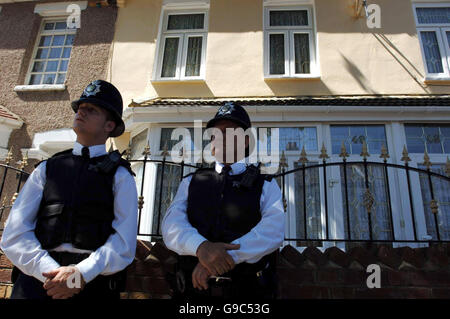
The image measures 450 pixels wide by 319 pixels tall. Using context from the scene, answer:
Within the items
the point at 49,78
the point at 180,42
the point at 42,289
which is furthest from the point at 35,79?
the point at 42,289

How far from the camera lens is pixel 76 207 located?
1.87m

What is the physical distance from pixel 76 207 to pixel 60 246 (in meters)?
0.23

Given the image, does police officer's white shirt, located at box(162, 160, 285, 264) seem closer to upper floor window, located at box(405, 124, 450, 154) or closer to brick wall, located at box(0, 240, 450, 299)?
brick wall, located at box(0, 240, 450, 299)

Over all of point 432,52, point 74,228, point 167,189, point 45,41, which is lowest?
point 74,228

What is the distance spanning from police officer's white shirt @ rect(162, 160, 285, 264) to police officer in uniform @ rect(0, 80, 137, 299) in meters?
0.24

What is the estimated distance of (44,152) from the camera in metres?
6.93

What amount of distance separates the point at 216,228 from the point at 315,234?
384 centimetres

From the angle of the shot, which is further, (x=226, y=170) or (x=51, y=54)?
(x=51, y=54)

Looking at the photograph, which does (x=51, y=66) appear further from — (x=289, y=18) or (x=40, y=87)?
(x=289, y=18)

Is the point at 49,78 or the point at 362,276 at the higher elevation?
the point at 49,78

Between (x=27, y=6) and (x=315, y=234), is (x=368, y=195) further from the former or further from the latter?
(x=27, y=6)

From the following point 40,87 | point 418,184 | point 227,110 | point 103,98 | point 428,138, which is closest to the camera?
point 103,98

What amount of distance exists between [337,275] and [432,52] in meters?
6.36

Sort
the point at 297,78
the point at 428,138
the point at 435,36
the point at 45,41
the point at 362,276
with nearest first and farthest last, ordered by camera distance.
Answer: the point at 362,276 < the point at 428,138 < the point at 297,78 < the point at 435,36 < the point at 45,41
